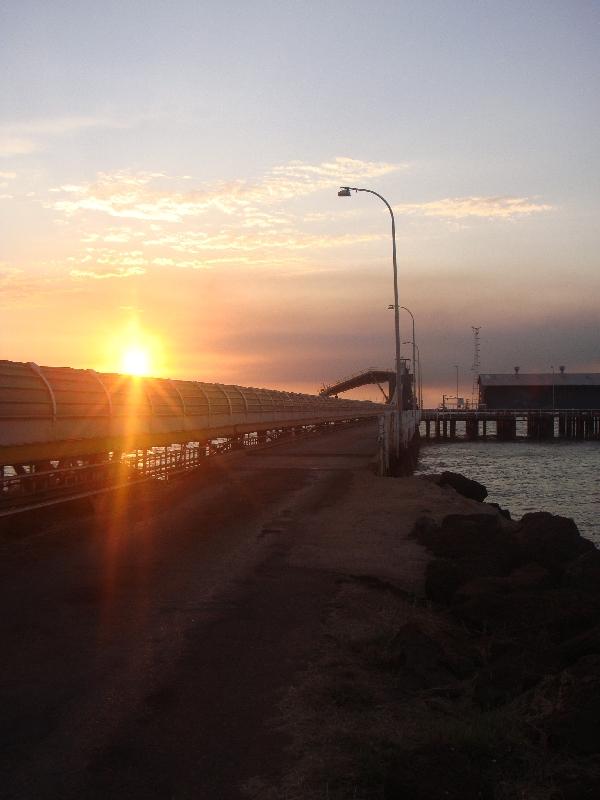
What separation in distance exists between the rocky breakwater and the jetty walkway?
117 centimetres

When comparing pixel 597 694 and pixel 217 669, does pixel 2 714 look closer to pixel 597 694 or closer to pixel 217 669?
pixel 217 669

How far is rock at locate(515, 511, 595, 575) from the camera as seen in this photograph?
1764cm

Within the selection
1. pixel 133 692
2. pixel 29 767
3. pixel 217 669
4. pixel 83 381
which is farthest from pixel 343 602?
pixel 83 381

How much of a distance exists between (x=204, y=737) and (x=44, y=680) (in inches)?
87.9

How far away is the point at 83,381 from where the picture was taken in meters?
20.7

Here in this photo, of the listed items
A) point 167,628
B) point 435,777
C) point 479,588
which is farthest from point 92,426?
point 435,777

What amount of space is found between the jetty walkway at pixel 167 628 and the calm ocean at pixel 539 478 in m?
17.0

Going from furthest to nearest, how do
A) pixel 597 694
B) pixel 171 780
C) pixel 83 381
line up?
1. pixel 83 381
2. pixel 597 694
3. pixel 171 780

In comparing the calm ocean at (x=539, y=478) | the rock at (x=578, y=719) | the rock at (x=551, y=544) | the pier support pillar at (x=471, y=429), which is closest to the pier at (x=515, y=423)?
the pier support pillar at (x=471, y=429)

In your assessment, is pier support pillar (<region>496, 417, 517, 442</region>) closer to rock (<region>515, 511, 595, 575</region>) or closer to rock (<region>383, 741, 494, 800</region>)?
rock (<region>515, 511, 595, 575</region>)

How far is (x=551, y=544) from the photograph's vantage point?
60.8 ft

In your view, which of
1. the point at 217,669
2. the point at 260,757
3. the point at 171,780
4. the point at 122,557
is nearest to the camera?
the point at 171,780

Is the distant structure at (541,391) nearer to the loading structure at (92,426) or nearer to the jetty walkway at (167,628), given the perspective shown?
the loading structure at (92,426)

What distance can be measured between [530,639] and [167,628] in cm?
437
